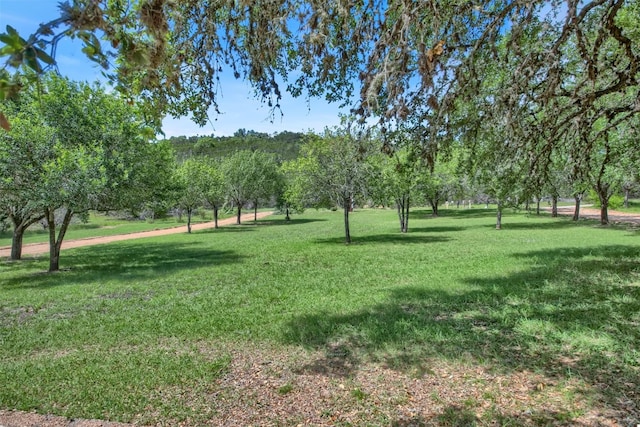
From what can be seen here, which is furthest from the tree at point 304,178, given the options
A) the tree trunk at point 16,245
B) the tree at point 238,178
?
the tree at point 238,178

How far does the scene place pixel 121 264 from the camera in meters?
14.7

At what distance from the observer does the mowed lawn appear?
144 inches

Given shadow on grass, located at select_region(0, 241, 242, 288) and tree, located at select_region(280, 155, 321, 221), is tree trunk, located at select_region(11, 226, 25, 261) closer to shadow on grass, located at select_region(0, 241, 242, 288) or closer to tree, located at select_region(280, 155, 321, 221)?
shadow on grass, located at select_region(0, 241, 242, 288)

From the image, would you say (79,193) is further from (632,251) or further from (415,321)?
(632,251)

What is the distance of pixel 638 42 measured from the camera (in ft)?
25.8

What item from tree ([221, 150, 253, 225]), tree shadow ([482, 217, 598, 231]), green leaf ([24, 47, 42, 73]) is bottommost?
tree shadow ([482, 217, 598, 231])

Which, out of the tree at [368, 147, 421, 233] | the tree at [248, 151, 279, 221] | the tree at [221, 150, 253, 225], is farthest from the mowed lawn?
the tree at [248, 151, 279, 221]

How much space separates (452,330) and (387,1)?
14.6ft

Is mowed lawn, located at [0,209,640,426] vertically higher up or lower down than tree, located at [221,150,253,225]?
lower down

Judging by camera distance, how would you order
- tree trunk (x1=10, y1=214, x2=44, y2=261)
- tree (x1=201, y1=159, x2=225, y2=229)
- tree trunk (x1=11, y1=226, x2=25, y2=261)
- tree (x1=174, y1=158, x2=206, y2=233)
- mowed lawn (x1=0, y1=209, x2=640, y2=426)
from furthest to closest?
tree (x1=201, y1=159, x2=225, y2=229)
tree (x1=174, y1=158, x2=206, y2=233)
tree trunk (x1=11, y1=226, x2=25, y2=261)
tree trunk (x1=10, y1=214, x2=44, y2=261)
mowed lawn (x1=0, y1=209, x2=640, y2=426)

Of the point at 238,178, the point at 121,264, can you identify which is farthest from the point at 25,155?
the point at 238,178

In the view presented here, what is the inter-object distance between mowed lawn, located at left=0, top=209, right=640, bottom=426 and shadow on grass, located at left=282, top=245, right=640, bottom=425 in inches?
1.1

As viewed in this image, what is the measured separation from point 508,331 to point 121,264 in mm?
13827

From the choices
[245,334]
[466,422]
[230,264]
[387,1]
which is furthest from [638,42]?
[230,264]
